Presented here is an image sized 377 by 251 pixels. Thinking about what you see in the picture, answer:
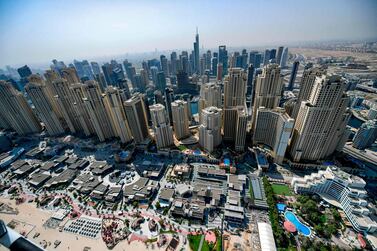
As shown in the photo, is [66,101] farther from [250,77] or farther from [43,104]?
[250,77]

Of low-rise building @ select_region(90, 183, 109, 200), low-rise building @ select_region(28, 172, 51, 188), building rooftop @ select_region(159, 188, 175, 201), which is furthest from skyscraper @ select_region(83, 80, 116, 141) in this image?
building rooftop @ select_region(159, 188, 175, 201)

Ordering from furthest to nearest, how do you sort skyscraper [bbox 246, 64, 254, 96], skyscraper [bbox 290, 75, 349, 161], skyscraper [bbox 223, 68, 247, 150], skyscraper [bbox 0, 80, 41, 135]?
skyscraper [bbox 246, 64, 254, 96] → skyscraper [bbox 0, 80, 41, 135] → skyscraper [bbox 223, 68, 247, 150] → skyscraper [bbox 290, 75, 349, 161]

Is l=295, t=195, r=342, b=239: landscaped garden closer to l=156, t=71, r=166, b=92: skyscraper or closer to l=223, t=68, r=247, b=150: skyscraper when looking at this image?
l=223, t=68, r=247, b=150: skyscraper

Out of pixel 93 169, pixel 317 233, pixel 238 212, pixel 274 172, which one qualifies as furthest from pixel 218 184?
pixel 93 169

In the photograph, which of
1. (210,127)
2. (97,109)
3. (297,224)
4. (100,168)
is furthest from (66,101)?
(297,224)

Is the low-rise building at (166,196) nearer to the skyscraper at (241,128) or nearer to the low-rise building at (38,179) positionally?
the skyscraper at (241,128)

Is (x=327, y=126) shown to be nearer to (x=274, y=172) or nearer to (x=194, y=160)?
(x=274, y=172)
